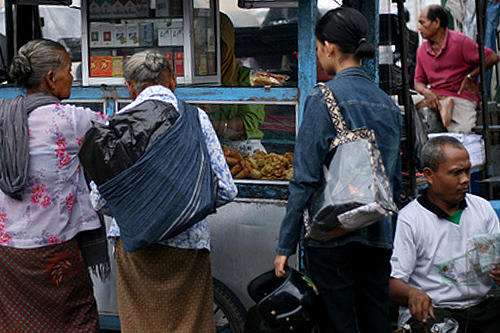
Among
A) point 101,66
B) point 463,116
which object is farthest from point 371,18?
point 463,116

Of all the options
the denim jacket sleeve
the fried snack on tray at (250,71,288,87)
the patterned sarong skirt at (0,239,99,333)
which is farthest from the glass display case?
the denim jacket sleeve

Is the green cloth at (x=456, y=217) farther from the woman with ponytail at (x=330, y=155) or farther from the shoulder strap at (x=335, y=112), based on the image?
the shoulder strap at (x=335, y=112)

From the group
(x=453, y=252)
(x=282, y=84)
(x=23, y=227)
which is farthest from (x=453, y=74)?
(x=23, y=227)

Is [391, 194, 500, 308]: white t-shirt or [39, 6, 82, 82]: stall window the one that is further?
[39, 6, 82, 82]: stall window

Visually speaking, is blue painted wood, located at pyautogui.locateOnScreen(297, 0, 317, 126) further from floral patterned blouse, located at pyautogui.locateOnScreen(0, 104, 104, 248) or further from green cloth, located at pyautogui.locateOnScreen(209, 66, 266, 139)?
floral patterned blouse, located at pyautogui.locateOnScreen(0, 104, 104, 248)

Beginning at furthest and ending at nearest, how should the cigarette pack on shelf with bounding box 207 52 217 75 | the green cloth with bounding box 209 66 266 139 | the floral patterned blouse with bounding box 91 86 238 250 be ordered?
the cigarette pack on shelf with bounding box 207 52 217 75, the green cloth with bounding box 209 66 266 139, the floral patterned blouse with bounding box 91 86 238 250

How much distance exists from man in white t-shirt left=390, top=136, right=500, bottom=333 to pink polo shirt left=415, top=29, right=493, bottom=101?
304 cm

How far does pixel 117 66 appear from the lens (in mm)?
3734

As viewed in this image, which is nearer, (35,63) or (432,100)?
(35,63)

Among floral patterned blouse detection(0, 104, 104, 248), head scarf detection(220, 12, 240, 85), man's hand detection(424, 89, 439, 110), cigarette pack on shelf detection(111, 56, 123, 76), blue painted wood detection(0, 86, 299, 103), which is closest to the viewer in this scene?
floral patterned blouse detection(0, 104, 104, 248)

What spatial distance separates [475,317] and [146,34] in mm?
2336

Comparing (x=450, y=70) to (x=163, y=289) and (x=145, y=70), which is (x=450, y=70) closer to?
(x=145, y=70)

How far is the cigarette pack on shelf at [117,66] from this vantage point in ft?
12.2

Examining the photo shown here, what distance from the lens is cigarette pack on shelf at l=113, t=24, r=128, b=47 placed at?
371 centimetres
